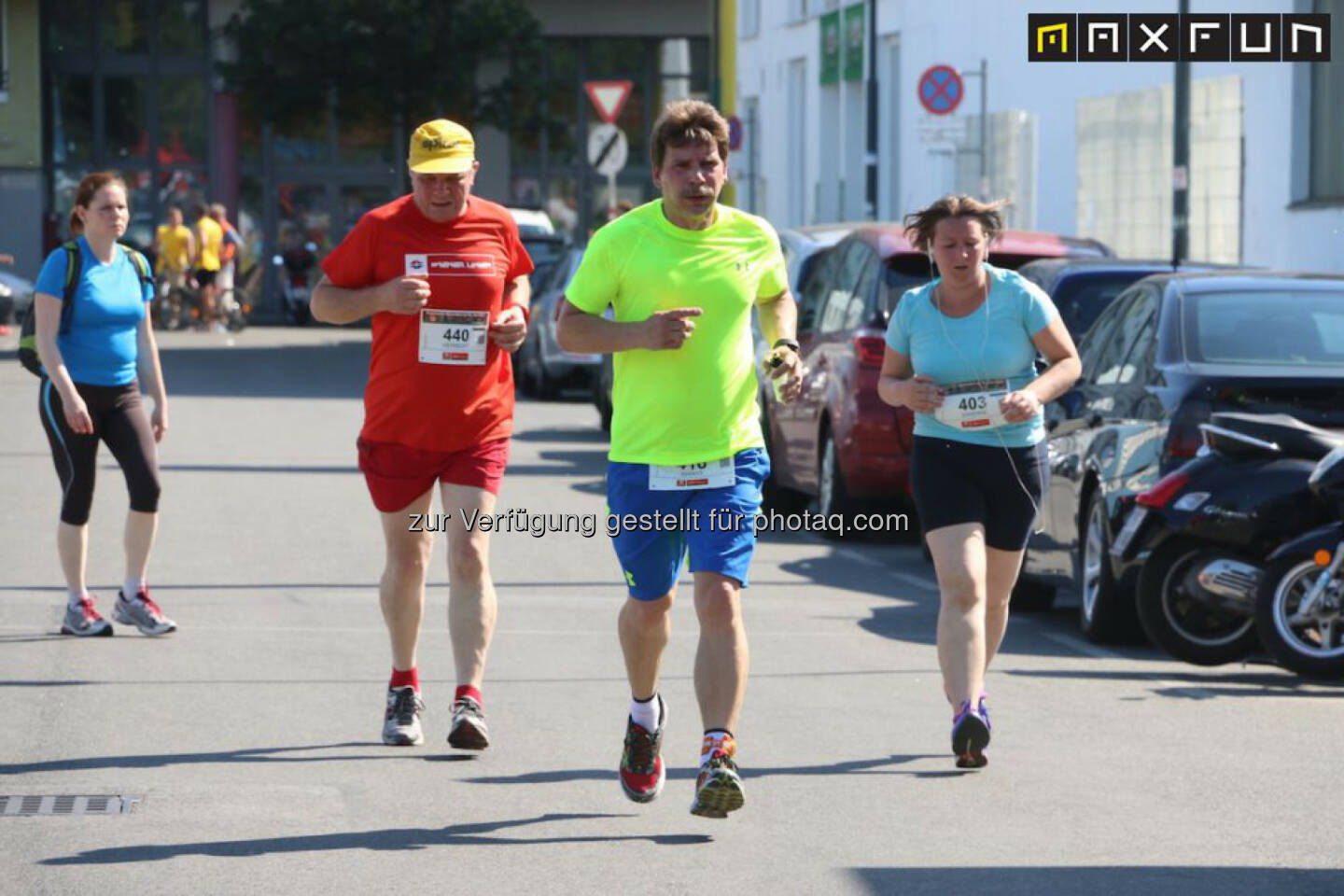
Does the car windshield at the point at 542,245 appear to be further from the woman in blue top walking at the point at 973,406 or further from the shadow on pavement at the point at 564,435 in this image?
the woman in blue top walking at the point at 973,406

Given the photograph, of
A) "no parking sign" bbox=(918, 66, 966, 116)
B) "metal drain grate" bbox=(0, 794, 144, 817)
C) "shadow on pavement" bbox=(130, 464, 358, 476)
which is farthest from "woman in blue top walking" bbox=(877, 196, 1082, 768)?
"no parking sign" bbox=(918, 66, 966, 116)

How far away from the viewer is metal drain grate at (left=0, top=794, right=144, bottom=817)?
7520 mm

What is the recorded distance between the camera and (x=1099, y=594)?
37.8 feet

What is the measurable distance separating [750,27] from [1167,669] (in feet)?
130

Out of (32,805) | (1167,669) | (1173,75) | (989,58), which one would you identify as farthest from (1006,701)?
(989,58)

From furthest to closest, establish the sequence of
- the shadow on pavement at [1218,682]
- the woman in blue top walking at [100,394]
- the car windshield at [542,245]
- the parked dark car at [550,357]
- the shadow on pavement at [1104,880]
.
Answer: the car windshield at [542,245]
the parked dark car at [550,357]
the woman in blue top walking at [100,394]
the shadow on pavement at [1218,682]
the shadow on pavement at [1104,880]

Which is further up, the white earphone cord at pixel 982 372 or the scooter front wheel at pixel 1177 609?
the white earphone cord at pixel 982 372

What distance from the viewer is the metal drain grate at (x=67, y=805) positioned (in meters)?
7.52

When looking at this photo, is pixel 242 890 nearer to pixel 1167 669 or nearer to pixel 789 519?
pixel 1167 669

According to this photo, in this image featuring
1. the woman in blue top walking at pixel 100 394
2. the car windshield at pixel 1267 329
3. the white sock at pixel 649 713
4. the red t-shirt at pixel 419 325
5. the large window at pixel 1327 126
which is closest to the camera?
the white sock at pixel 649 713

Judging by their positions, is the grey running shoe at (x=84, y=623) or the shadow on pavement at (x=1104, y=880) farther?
the grey running shoe at (x=84, y=623)

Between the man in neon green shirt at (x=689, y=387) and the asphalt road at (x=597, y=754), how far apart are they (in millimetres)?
478

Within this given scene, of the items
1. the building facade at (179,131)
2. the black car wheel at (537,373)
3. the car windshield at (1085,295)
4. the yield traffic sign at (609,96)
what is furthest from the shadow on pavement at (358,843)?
the building facade at (179,131)

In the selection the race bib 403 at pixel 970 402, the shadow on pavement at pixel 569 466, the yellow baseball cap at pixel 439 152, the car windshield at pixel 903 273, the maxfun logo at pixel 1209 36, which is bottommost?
the shadow on pavement at pixel 569 466
